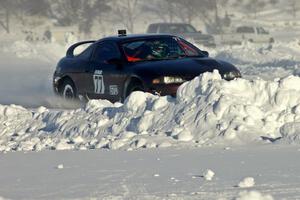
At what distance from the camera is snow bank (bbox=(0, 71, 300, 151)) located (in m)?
9.30

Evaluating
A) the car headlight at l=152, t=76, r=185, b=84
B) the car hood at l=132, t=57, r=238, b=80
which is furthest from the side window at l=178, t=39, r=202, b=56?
the car headlight at l=152, t=76, r=185, b=84

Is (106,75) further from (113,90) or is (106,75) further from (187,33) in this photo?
(187,33)

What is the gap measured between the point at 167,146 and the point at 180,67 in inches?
134

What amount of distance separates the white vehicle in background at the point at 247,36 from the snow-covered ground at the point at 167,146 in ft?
112

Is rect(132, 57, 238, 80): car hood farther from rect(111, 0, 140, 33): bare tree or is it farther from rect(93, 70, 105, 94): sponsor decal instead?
rect(111, 0, 140, 33): bare tree

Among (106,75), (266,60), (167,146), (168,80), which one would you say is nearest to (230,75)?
(168,80)

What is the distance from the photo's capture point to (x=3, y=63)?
30.7 meters

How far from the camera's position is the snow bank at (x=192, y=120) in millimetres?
9297

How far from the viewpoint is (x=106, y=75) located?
13.3 metres

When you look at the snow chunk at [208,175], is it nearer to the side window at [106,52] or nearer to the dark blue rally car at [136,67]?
the dark blue rally car at [136,67]

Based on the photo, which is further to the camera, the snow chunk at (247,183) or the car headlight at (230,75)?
the car headlight at (230,75)

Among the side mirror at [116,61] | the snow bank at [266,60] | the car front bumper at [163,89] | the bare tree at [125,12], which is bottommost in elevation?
the bare tree at [125,12]

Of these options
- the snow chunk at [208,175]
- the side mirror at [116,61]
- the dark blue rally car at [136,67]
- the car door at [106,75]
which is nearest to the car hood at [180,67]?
the dark blue rally car at [136,67]

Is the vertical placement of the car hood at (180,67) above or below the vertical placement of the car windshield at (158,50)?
below
